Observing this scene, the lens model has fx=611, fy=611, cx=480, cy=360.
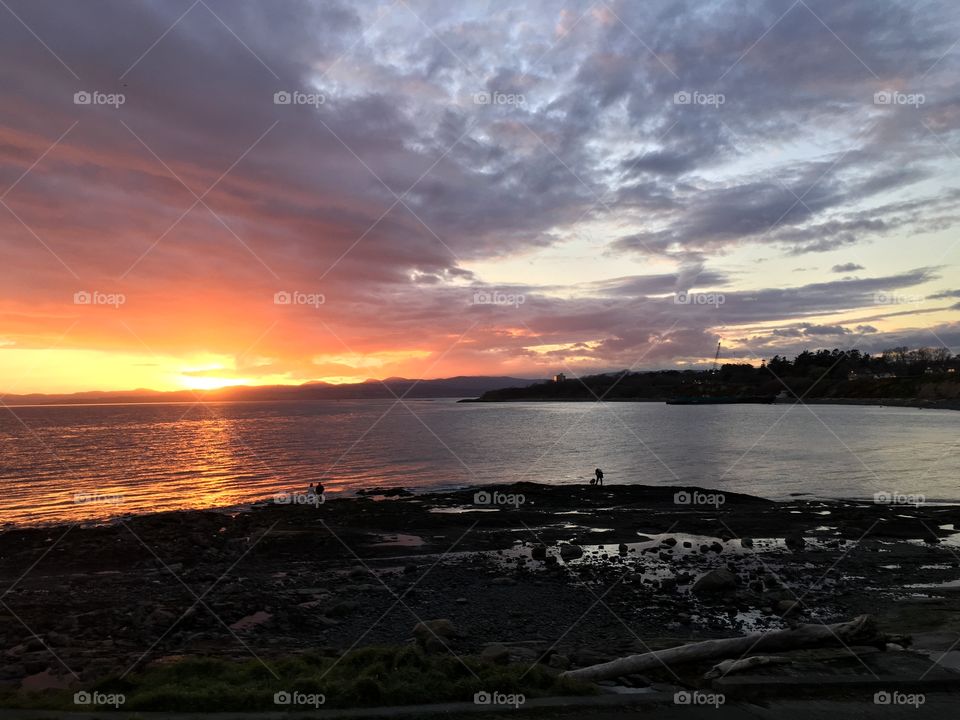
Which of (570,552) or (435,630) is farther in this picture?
(570,552)

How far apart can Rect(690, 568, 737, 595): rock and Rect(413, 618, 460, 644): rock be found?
25.5 feet

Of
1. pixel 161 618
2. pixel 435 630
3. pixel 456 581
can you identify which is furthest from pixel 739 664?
pixel 161 618

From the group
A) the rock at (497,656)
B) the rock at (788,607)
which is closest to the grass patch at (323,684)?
the rock at (497,656)

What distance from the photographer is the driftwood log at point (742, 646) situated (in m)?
10.8

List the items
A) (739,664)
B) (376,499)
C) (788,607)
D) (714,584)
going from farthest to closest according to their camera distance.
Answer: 1. (376,499)
2. (714,584)
3. (788,607)
4. (739,664)

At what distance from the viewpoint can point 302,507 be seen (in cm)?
3422

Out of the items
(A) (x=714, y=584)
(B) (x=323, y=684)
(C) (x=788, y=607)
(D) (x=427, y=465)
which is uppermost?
(D) (x=427, y=465)

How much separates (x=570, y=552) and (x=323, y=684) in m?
14.9

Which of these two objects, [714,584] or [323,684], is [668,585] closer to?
[714,584]

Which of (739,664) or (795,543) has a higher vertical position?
(739,664)

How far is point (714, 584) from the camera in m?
17.9

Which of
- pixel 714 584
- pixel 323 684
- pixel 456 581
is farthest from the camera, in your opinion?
pixel 456 581

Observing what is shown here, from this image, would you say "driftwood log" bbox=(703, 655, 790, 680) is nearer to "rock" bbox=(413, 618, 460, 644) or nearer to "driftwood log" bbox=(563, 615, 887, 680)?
"driftwood log" bbox=(563, 615, 887, 680)

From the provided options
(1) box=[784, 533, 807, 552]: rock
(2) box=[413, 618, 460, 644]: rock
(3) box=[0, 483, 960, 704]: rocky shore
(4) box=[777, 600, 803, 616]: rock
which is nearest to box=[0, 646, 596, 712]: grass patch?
(3) box=[0, 483, 960, 704]: rocky shore
